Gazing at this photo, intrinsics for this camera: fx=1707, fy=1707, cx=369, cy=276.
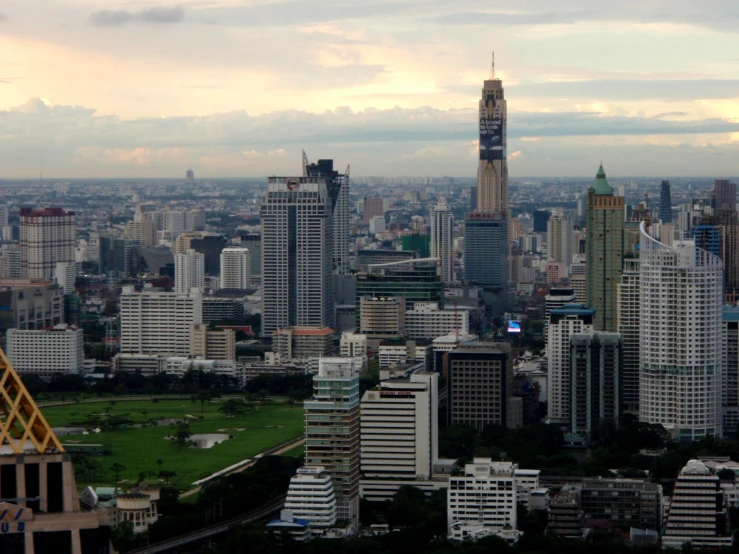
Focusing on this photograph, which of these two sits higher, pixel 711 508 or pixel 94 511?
pixel 94 511

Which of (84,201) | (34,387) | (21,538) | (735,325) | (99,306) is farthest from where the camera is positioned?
(84,201)

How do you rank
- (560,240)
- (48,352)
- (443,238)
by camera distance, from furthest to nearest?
(560,240) → (443,238) → (48,352)

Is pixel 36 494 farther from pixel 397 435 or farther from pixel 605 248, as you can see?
pixel 605 248

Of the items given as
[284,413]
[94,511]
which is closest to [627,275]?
[284,413]

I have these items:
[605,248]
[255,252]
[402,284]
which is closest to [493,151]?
[255,252]

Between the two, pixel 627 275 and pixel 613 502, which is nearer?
pixel 613 502

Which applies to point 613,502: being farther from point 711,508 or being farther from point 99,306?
point 99,306
